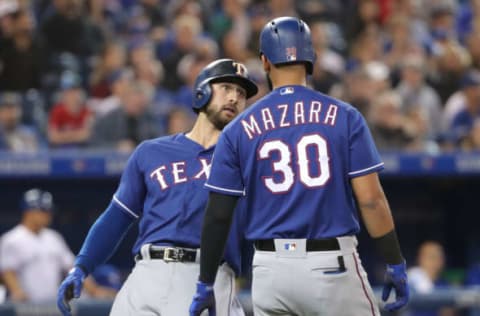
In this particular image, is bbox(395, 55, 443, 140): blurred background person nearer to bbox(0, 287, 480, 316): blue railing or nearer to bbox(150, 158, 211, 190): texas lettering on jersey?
bbox(0, 287, 480, 316): blue railing

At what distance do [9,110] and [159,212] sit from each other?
15.1 ft

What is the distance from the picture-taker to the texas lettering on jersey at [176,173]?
468cm

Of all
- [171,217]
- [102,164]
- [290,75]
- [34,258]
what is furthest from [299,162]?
[102,164]

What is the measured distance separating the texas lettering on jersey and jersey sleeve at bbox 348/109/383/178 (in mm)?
831

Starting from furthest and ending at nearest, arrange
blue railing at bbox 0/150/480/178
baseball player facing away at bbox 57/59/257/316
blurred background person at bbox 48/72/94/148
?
blurred background person at bbox 48/72/94/148, blue railing at bbox 0/150/480/178, baseball player facing away at bbox 57/59/257/316

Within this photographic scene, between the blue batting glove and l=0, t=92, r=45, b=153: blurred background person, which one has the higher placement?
l=0, t=92, r=45, b=153: blurred background person

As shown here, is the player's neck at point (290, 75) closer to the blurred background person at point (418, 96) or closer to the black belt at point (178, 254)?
the black belt at point (178, 254)

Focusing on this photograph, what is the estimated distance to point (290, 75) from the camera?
14.0 feet

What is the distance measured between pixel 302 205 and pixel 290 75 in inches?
21.5

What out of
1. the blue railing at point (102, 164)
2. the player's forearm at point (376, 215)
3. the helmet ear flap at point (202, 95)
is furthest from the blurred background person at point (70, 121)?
the player's forearm at point (376, 215)

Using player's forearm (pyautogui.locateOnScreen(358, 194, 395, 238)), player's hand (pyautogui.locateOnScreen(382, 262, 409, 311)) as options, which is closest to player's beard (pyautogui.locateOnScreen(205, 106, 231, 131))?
player's forearm (pyautogui.locateOnScreen(358, 194, 395, 238))

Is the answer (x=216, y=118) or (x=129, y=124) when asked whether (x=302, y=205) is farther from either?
(x=129, y=124)

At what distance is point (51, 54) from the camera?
407 inches

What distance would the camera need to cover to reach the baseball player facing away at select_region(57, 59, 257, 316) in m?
4.54
